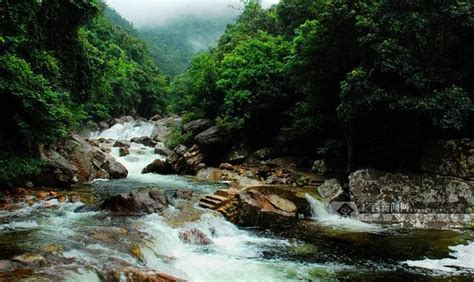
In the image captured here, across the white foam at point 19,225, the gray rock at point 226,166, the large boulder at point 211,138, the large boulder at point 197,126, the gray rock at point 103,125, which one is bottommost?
the white foam at point 19,225

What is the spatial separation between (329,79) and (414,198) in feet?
24.4

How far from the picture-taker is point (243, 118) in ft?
85.8

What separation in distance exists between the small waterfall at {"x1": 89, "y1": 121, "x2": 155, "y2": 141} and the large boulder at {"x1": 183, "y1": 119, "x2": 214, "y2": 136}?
589 inches

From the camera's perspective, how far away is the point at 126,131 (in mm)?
44531

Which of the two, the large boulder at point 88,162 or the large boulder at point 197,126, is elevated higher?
the large boulder at point 197,126

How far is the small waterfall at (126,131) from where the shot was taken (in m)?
43.6

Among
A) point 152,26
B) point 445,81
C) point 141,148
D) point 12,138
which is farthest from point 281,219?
point 152,26

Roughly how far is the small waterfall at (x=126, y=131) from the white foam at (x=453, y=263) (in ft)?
119

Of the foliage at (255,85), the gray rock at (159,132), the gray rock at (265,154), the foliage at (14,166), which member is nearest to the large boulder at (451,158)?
the gray rock at (265,154)

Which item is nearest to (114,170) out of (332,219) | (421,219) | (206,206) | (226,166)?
(226,166)

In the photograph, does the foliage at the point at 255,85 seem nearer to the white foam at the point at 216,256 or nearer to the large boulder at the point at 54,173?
the large boulder at the point at 54,173

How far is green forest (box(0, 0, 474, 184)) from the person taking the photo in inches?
524

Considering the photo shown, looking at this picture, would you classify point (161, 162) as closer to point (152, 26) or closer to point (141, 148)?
point (141, 148)

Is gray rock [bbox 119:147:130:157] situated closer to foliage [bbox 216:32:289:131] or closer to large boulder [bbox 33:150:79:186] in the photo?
foliage [bbox 216:32:289:131]
